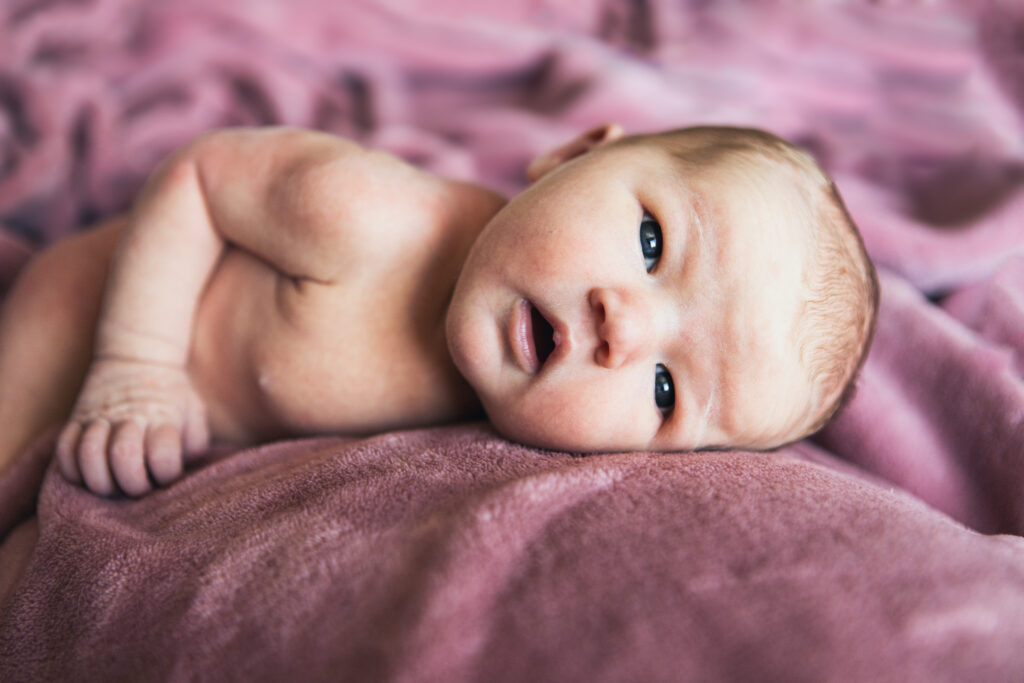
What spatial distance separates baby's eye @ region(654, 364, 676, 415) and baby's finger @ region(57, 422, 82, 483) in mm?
727

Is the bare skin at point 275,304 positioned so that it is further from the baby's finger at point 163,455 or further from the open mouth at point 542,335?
the open mouth at point 542,335

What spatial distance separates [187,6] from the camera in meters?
1.47

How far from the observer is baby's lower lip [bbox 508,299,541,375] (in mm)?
887

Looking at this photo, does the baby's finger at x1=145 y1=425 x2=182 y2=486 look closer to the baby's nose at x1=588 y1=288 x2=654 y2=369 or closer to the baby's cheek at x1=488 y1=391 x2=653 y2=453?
the baby's cheek at x1=488 y1=391 x2=653 y2=453

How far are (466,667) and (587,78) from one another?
4.05 ft

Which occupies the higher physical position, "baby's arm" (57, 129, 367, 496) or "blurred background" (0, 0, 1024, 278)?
"blurred background" (0, 0, 1024, 278)

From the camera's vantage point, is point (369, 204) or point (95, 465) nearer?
point (95, 465)

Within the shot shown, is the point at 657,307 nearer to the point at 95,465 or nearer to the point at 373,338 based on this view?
the point at 373,338

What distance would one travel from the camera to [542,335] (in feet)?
3.15

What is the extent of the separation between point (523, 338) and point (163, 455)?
48 cm

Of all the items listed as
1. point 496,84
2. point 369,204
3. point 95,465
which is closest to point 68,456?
point 95,465

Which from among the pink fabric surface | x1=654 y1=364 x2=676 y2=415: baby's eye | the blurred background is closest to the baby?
x1=654 y1=364 x2=676 y2=415: baby's eye

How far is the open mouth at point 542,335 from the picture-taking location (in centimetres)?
94

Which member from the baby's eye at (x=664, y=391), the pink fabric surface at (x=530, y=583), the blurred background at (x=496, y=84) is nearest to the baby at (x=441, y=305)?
the baby's eye at (x=664, y=391)
